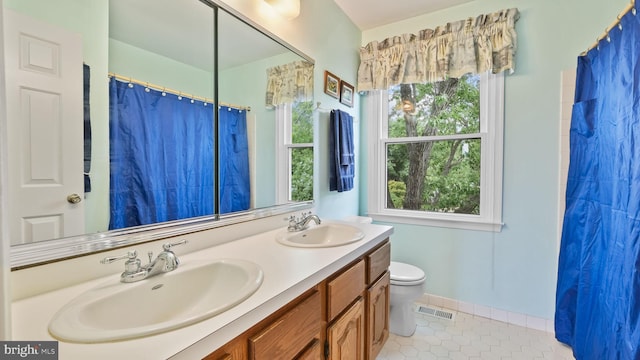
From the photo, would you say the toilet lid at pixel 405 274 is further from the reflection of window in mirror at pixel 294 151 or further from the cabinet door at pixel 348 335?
the reflection of window in mirror at pixel 294 151

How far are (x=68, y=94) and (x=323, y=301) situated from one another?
1.07 meters

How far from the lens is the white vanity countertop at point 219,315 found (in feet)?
1.72

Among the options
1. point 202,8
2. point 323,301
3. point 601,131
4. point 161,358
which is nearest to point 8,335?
point 161,358

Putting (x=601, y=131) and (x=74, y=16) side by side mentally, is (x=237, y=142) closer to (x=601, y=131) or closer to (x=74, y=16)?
(x=74, y=16)

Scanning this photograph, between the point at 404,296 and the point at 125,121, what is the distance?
1.83 metres

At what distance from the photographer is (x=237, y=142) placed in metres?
1.40

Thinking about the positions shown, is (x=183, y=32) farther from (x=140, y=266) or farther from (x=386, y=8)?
(x=386, y=8)

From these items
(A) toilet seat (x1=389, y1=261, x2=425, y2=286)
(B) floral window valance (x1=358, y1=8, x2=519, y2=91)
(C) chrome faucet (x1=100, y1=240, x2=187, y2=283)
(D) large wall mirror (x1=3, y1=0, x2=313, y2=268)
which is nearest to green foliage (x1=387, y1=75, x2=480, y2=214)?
(B) floral window valance (x1=358, y1=8, x2=519, y2=91)

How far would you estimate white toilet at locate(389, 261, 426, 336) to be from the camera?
185 centimetres

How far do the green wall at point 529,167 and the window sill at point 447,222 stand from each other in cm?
5

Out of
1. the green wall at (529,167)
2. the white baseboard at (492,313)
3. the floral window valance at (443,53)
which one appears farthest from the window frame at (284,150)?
the white baseboard at (492,313)

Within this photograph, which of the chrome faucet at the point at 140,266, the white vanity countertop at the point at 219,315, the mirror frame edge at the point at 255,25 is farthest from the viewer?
the mirror frame edge at the point at 255,25

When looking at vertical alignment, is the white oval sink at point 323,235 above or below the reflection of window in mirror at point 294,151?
below

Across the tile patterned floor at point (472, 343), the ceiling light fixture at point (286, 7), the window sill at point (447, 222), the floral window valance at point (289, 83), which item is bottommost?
the tile patterned floor at point (472, 343)
